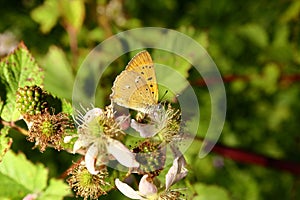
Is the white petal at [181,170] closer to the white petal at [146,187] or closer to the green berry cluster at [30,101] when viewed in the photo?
the white petal at [146,187]

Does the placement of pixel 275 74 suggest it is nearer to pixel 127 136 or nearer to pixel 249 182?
pixel 249 182

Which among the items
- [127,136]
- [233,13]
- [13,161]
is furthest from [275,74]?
[13,161]

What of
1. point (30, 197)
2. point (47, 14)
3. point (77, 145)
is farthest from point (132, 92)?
point (47, 14)

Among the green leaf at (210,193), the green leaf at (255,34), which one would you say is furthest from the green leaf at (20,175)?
the green leaf at (255,34)

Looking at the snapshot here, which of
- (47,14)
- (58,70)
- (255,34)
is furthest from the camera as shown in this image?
(255,34)

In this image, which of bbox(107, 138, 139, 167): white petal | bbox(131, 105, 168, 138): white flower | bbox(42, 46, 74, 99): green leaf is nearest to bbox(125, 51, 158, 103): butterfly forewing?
bbox(131, 105, 168, 138): white flower

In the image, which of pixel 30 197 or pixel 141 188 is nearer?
pixel 141 188

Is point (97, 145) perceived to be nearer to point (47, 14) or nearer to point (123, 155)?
point (123, 155)
